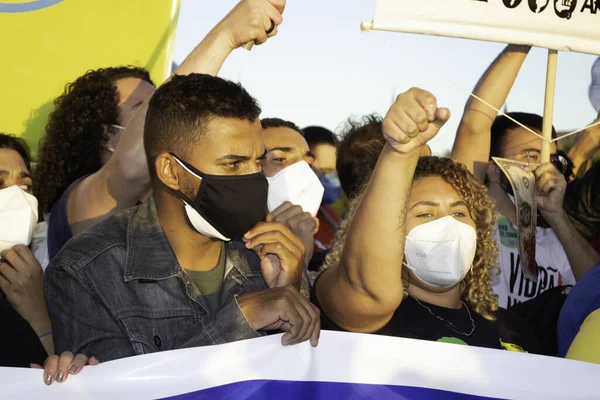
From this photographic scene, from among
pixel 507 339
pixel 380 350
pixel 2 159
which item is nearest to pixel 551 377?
pixel 380 350

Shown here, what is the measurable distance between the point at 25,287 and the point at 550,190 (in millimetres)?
2487

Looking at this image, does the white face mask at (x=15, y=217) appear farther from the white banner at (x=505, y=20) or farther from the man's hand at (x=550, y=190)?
the man's hand at (x=550, y=190)

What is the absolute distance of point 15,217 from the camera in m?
3.36

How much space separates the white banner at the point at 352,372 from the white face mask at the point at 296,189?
4.98 ft

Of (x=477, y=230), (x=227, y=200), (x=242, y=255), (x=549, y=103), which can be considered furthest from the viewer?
(x=549, y=103)

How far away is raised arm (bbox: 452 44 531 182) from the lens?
4.46 meters

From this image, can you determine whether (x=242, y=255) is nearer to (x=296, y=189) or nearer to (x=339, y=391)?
(x=339, y=391)

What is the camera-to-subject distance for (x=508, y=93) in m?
4.50

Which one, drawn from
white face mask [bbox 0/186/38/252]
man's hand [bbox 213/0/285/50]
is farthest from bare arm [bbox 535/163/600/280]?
white face mask [bbox 0/186/38/252]

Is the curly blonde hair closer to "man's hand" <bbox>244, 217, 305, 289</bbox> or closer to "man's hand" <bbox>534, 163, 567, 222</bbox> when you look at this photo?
"man's hand" <bbox>244, 217, 305, 289</bbox>

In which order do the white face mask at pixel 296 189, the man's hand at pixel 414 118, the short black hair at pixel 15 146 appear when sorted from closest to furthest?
the man's hand at pixel 414 118 → the short black hair at pixel 15 146 → the white face mask at pixel 296 189

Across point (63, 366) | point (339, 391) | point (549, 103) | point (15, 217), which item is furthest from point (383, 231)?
point (549, 103)

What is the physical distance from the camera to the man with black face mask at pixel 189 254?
100 inches

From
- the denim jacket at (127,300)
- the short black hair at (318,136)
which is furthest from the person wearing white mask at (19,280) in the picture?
the short black hair at (318,136)
